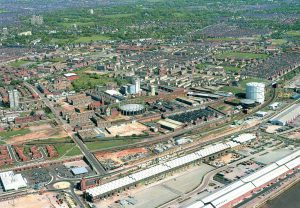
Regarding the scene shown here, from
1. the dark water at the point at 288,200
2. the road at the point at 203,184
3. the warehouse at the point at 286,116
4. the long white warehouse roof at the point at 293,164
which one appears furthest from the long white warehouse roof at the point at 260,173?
the warehouse at the point at 286,116

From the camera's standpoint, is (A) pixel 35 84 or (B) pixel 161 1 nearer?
(A) pixel 35 84

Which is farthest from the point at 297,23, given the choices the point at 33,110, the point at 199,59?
the point at 33,110

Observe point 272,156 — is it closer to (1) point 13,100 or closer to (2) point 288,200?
(2) point 288,200

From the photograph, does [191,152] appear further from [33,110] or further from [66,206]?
[33,110]

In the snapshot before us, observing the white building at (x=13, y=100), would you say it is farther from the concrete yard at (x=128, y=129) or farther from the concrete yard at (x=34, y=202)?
the concrete yard at (x=34, y=202)

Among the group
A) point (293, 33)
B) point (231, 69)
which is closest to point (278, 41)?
point (293, 33)

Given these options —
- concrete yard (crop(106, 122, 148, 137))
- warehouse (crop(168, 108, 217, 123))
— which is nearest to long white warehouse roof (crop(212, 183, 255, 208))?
concrete yard (crop(106, 122, 148, 137))

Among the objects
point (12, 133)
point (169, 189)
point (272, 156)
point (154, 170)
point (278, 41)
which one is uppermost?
point (278, 41)
